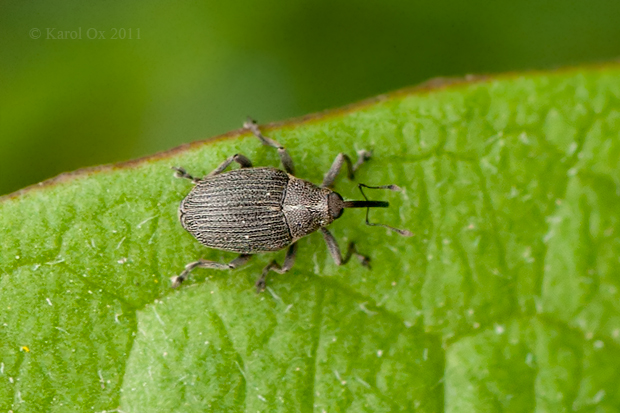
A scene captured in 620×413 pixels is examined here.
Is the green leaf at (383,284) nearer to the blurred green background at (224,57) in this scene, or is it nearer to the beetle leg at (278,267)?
the beetle leg at (278,267)

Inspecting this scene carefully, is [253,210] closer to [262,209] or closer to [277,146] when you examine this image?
[262,209]

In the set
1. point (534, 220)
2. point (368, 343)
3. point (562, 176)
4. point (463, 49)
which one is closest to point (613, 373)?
point (534, 220)

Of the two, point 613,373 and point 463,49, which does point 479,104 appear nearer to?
point 463,49

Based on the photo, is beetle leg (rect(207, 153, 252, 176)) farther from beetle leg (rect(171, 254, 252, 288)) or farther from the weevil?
beetle leg (rect(171, 254, 252, 288))

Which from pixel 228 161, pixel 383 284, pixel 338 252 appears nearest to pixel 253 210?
pixel 228 161

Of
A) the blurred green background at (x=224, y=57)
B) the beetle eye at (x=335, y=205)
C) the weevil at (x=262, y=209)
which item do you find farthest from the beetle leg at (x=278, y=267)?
the blurred green background at (x=224, y=57)

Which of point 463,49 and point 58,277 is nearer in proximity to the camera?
point 58,277
